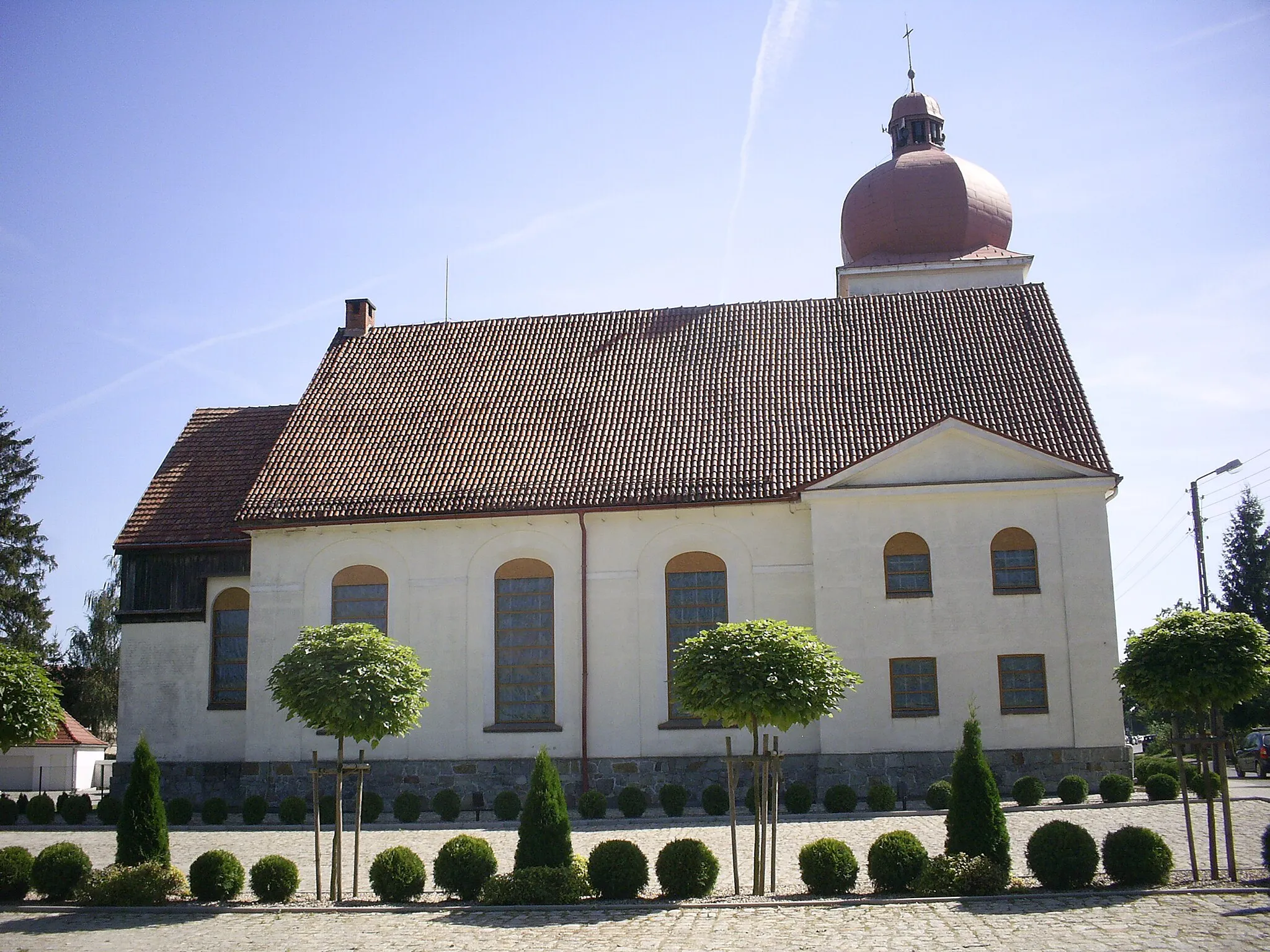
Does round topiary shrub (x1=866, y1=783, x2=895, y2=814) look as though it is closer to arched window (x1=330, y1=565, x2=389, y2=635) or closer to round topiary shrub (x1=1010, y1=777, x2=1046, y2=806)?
round topiary shrub (x1=1010, y1=777, x2=1046, y2=806)

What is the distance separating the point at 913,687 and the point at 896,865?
37.3 ft

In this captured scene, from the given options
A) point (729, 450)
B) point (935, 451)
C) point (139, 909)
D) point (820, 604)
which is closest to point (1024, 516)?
point (935, 451)

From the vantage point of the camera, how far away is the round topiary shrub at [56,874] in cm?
1599

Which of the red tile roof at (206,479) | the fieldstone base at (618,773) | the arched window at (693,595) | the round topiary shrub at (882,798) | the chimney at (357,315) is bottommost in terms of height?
the round topiary shrub at (882,798)

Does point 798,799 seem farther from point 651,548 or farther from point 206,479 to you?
point 206,479

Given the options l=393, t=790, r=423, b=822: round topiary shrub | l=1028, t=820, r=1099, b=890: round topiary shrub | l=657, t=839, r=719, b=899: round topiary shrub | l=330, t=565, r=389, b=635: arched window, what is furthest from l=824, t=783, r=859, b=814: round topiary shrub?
l=330, t=565, r=389, b=635: arched window

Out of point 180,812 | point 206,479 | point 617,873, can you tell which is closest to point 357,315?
point 206,479

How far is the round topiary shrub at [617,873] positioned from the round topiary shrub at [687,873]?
27 centimetres

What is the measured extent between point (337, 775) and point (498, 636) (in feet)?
38.9

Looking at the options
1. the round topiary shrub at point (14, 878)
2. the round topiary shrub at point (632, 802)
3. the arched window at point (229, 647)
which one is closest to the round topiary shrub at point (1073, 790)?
the round topiary shrub at point (632, 802)

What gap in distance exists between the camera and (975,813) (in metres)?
15.2

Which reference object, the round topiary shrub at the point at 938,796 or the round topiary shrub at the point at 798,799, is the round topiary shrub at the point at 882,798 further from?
the round topiary shrub at the point at 798,799

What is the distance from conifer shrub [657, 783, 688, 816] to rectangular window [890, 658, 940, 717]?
16.2 feet

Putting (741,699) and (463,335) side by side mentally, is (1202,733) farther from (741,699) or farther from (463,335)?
(463,335)
